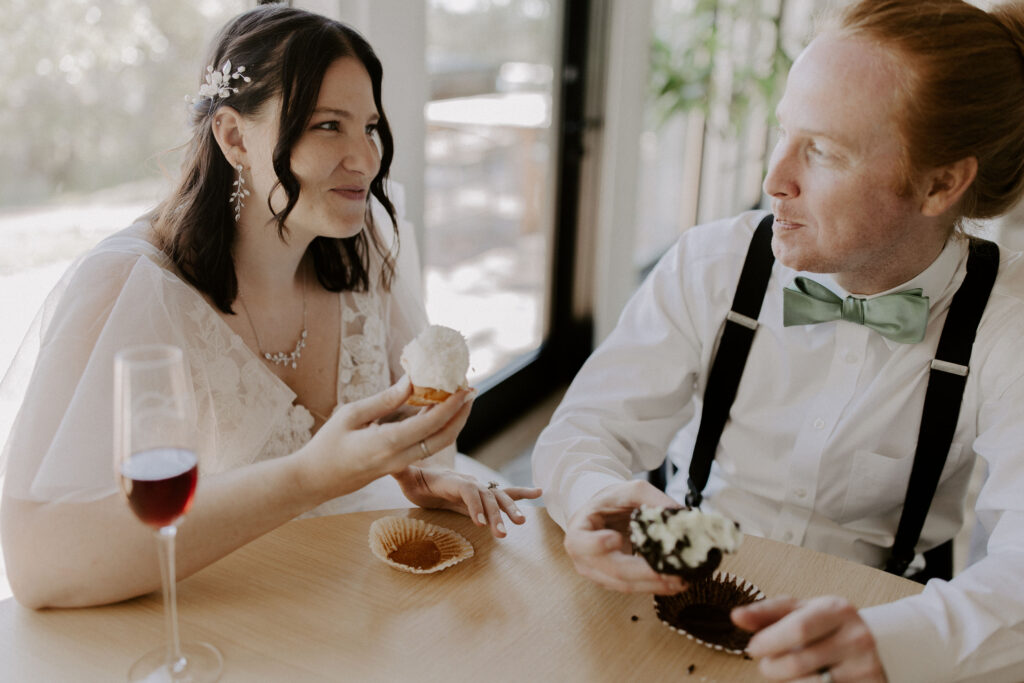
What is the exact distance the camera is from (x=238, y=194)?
63.8 inches

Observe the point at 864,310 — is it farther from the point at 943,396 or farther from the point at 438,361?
the point at 438,361

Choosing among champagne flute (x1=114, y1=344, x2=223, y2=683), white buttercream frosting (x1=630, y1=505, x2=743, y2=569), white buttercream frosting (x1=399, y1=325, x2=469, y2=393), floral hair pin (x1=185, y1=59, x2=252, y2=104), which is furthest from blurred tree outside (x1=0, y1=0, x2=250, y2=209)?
white buttercream frosting (x1=630, y1=505, x2=743, y2=569)

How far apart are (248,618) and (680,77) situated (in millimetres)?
3929

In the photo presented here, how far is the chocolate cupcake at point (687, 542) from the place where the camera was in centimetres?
109

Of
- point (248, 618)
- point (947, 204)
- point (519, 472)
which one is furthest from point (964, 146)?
point (519, 472)

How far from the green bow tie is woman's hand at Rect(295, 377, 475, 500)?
77 cm

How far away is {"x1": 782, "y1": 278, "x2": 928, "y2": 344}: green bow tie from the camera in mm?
1576

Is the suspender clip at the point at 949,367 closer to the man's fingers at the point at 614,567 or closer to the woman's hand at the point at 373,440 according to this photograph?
the man's fingers at the point at 614,567

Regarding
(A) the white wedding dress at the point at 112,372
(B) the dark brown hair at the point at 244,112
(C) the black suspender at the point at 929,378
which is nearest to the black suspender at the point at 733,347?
(C) the black suspender at the point at 929,378

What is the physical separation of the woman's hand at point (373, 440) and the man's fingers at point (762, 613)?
47 cm

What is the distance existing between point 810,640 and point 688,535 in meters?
0.19

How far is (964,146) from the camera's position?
4.82ft

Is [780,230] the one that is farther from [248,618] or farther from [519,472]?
[519,472]

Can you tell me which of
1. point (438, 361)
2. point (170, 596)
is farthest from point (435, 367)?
point (170, 596)
